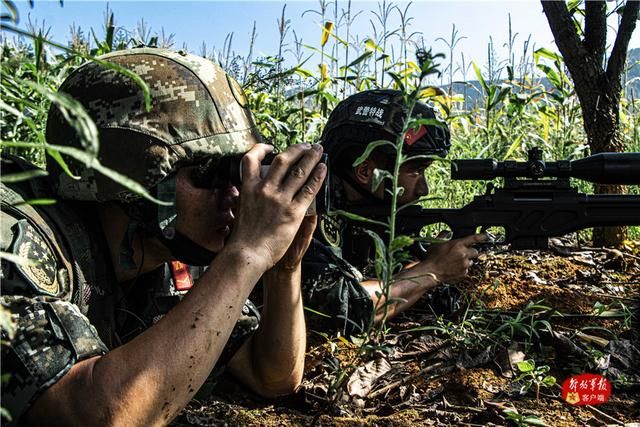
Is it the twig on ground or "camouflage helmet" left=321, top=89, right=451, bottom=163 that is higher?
"camouflage helmet" left=321, top=89, right=451, bottom=163

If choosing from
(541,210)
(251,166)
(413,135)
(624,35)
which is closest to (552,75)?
(624,35)

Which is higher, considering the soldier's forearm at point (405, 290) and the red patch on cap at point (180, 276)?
the red patch on cap at point (180, 276)

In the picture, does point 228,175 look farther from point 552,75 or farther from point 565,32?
point 552,75

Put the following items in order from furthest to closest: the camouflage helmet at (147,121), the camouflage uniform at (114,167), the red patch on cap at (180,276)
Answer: the red patch on cap at (180,276) → the camouflage helmet at (147,121) → the camouflage uniform at (114,167)

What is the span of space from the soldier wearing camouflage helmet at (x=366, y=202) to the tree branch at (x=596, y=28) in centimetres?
117

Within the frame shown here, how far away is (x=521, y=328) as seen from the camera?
8.14 ft

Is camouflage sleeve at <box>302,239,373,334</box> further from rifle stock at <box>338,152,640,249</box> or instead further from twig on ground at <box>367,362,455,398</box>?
twig on ground at <box>367,362,455,398</box>

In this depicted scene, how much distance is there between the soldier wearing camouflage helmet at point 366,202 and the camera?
300cm

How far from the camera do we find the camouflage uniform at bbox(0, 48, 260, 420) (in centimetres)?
171

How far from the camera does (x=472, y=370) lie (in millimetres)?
2436

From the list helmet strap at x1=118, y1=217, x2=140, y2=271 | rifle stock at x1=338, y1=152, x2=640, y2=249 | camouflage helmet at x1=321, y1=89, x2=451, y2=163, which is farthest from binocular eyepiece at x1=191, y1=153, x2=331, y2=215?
camouflage helmet at x1=321, y1=89, x2=451, y2=163

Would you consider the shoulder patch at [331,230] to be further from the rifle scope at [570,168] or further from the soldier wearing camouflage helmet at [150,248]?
the soldier wearing camouflage helmet at [150,248]

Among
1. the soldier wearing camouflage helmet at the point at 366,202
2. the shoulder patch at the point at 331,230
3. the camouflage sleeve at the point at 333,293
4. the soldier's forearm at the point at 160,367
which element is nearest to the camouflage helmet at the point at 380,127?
the soldier wearing camouflage helmet at the point at 366,202

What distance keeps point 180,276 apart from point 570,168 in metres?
1.66
